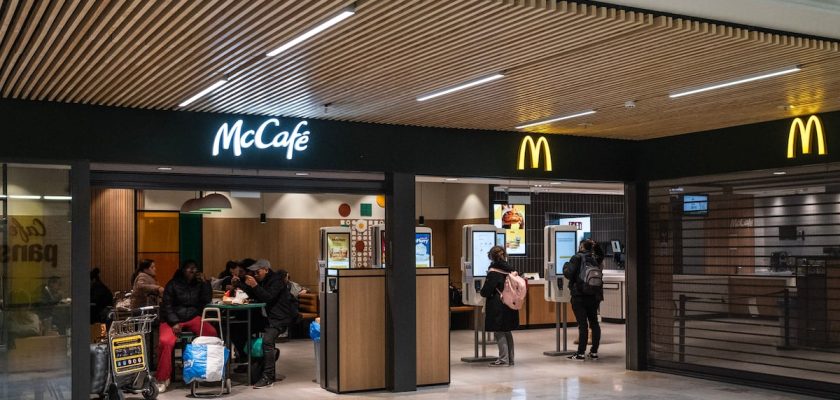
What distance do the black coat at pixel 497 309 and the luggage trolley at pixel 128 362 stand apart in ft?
14.2

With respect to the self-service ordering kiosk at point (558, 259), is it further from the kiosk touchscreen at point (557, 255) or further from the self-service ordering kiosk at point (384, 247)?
the self-service ordering kiosk at point (384, 247)

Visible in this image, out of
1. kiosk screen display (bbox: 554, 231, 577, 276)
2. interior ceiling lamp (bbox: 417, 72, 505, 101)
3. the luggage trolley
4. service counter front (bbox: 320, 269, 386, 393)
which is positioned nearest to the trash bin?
service counter front (bbox: 320, 269, 386, 393)

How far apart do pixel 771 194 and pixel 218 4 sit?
7.16 meters

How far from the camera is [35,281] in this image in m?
8.21

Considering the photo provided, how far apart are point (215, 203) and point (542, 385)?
20.2 feet

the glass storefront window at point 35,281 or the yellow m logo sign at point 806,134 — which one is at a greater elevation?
the yellow m logo sign at point 806,134

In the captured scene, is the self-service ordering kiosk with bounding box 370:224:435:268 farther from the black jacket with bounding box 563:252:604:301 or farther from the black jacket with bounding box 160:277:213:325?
the black jacket with bounding box 563:252:604:301

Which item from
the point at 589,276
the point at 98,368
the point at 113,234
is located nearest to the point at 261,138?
the point at 98,368

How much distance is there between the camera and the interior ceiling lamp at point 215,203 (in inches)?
563

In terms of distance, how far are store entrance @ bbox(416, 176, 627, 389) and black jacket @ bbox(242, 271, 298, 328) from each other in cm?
330

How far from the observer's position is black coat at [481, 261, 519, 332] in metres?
12.0

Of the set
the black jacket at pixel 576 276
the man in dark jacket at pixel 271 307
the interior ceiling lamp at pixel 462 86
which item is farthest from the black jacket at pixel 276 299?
the black jacket at pixel 576 276

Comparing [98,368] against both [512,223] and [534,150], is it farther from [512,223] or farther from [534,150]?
[512,223]

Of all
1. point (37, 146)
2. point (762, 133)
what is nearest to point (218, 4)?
point (37, 146)
